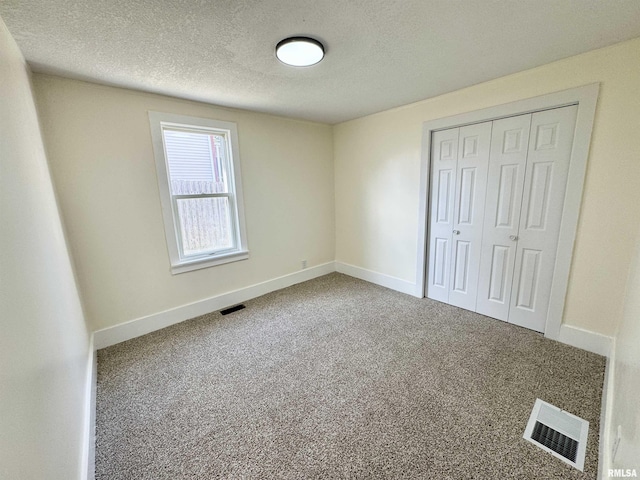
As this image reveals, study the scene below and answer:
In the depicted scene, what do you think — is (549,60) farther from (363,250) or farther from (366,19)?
(363,250)

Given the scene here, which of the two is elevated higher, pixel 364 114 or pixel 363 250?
pixel 364 114

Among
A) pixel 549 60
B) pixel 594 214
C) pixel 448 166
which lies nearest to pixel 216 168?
pixel 448 166

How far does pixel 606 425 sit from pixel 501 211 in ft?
5.76

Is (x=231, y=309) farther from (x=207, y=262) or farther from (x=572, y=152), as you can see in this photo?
(x=572, y=152)

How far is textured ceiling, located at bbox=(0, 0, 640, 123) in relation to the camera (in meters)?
A: 1.39

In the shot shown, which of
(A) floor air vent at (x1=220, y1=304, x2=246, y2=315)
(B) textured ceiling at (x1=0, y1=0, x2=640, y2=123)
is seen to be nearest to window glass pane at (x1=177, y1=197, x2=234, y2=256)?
(A) floor air vent at (x1=220, y1=304, x2=246, y2=315)

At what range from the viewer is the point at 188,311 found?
9.78 feet

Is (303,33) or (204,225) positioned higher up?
(303,33)

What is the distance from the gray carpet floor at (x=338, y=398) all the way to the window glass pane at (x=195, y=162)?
1.53m

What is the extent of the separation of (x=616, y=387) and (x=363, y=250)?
2.83 metres

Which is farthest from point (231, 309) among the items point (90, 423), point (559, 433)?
point (559, 433)

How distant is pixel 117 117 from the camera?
239 cm

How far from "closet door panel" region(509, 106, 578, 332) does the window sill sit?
Result: 120 inches

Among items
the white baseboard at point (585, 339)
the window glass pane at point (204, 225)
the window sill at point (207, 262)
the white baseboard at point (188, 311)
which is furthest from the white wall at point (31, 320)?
the white baseboard at point (585, 339)
